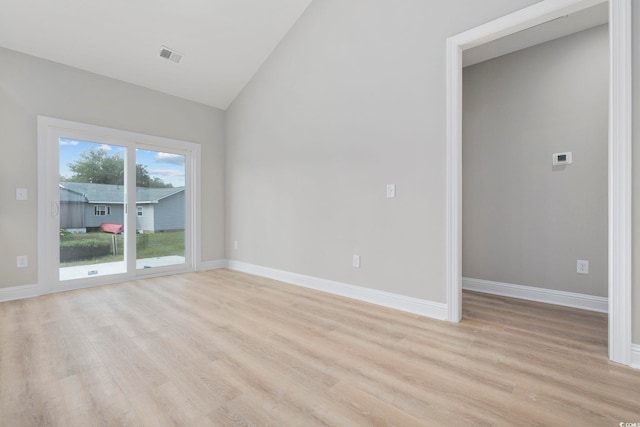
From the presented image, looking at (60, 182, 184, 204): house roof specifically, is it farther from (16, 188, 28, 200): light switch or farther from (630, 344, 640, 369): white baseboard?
(630, 344, 640, 369): white baseboard

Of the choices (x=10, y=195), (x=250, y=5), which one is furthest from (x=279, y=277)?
(x=250, y=5)

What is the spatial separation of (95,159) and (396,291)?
4.00 metres

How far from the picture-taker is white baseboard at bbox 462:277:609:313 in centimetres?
265

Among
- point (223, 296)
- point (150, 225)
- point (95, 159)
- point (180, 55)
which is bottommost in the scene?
point (223, 296)

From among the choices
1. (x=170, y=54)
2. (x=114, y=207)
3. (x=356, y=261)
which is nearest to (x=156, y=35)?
(x=170, y=54)

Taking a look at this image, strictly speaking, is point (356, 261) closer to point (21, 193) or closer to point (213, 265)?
point (213, 265)

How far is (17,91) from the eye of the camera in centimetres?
307

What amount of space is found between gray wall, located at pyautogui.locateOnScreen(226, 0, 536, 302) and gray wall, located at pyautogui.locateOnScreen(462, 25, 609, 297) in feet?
4.13

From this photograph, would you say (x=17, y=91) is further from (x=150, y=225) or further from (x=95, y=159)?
(x=150, y=225)

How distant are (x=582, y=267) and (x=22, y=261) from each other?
5.81 meters

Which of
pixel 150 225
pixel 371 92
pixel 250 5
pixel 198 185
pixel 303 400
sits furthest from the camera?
pixel 198 185

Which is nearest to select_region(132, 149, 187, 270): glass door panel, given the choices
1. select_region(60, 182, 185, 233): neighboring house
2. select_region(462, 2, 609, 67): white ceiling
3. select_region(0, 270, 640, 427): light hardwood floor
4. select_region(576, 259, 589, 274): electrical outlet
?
select_region(60, 182, 185, 233): neighboring house

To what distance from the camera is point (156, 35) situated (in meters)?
3.36

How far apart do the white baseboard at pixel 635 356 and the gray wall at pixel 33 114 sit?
5.21 metres
